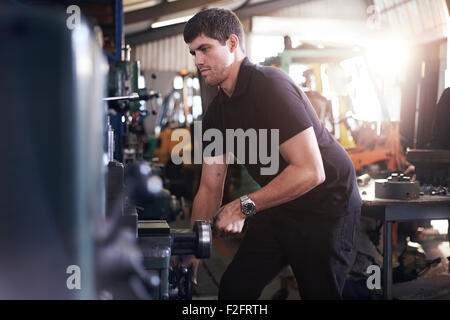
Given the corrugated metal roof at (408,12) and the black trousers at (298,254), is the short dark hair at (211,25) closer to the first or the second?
the black trousers at (298,254)

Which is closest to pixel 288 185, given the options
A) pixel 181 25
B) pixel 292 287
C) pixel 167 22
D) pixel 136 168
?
pixel 136 168

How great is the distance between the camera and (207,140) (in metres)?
1.37

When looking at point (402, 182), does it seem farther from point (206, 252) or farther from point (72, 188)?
point (72, 188)

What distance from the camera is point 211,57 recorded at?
1158 mm

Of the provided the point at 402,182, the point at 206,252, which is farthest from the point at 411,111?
the point at 206,252

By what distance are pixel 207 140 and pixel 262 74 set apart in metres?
0.28

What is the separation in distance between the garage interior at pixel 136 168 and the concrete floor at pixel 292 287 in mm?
11

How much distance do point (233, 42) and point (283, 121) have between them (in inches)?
9.6

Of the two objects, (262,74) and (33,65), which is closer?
(33,65)

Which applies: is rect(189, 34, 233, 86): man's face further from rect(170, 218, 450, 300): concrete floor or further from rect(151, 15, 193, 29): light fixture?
rect(151, 15, 193, 29): light fixture

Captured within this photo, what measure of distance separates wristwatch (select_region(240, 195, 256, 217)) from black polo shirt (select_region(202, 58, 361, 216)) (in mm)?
177

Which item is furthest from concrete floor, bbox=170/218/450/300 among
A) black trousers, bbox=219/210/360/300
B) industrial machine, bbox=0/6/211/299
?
industrial machine, bbox=0/6/211/299

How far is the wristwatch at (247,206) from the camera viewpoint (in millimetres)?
1009

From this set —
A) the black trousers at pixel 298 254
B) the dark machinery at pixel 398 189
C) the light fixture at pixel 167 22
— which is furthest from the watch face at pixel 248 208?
the light fixture at pixel 167 22
